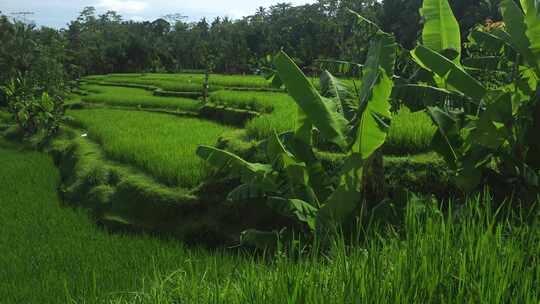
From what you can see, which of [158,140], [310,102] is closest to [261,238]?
[310,102]

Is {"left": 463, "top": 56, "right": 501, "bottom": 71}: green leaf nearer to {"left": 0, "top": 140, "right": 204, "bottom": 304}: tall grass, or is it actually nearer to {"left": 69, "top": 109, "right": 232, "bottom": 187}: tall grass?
{"left": 0, "top": 140, "right": 204, "bottom": 304}: tall grass

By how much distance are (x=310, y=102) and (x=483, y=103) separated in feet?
4.72

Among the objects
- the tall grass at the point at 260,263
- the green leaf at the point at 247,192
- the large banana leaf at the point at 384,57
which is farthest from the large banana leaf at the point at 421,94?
the green leaf at the point at 247,192

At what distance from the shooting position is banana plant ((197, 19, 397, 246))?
381cm

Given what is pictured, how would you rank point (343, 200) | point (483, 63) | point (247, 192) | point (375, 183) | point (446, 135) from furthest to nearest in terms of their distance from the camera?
point (483, 63)
point (375, 183)
point (247, 192)
point (446, 135)
point (343, 200)

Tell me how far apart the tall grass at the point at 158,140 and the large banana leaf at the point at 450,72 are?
3354 mm

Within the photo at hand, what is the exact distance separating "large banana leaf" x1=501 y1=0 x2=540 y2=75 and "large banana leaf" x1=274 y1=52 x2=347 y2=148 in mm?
1501

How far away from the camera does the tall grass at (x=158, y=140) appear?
22.4ft

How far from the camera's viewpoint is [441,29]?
4465mm

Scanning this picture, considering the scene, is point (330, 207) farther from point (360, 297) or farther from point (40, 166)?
point (40, 166)

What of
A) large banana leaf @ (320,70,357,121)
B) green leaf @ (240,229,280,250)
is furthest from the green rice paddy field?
large banana leaf @ (320,70,357,121)

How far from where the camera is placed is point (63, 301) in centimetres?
420

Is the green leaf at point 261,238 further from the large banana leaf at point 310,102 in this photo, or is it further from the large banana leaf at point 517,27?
the large banana leaf at point 517,27

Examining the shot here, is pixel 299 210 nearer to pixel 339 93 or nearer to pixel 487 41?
pixel 339 93
